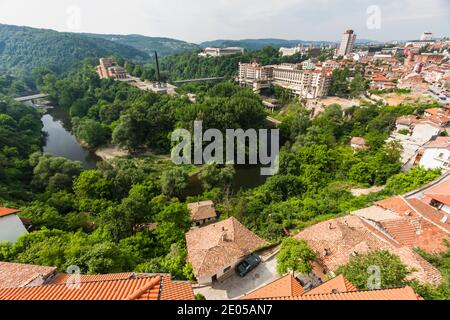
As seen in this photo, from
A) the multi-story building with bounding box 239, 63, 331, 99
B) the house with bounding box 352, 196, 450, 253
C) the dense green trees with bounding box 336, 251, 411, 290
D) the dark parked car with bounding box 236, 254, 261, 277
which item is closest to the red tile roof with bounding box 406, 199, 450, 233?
the house with bounding box 352, 196, 450, 253

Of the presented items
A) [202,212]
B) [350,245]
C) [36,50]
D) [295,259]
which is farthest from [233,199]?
[36,50]

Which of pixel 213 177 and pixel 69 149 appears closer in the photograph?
pixel 213 177

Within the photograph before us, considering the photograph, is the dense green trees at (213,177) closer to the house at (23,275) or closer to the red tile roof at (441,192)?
the house at (23,275)

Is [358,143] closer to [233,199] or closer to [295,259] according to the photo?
[233,199]

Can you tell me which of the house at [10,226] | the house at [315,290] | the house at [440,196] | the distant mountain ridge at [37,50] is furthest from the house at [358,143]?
the distant mountain ridge at [37,50]

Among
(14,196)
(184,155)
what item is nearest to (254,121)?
Result: (184,155)
